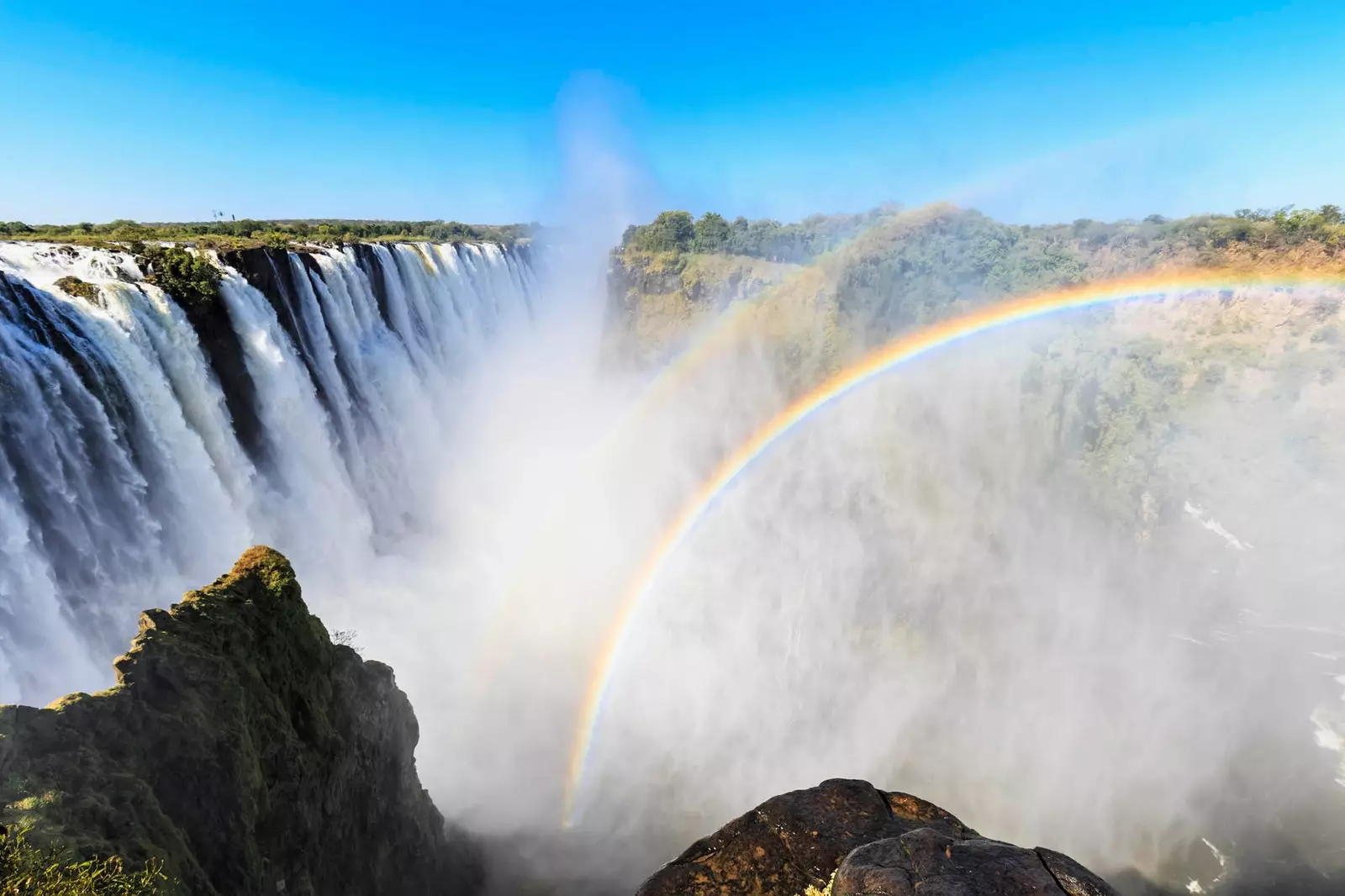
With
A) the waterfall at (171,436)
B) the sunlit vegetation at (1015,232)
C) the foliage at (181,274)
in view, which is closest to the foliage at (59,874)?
the waterfall at (171,436)

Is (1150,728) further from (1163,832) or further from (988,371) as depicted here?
(988,371)

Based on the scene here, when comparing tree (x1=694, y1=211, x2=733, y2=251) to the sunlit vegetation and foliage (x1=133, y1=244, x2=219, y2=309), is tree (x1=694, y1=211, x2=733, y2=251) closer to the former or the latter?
the sunlit vegetation

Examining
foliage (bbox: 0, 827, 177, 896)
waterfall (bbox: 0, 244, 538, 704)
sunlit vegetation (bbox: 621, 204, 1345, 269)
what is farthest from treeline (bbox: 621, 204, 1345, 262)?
foliage (bbox: 0, 827, 177, 896)

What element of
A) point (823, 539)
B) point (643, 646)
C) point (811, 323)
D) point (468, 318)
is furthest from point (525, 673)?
point (468, 318)

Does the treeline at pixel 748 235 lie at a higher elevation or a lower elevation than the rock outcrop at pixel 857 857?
higher

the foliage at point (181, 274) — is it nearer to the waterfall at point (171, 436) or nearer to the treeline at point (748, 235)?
the waterfall at point (171, 436)

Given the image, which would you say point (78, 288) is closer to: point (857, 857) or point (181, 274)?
point (181, 274)
